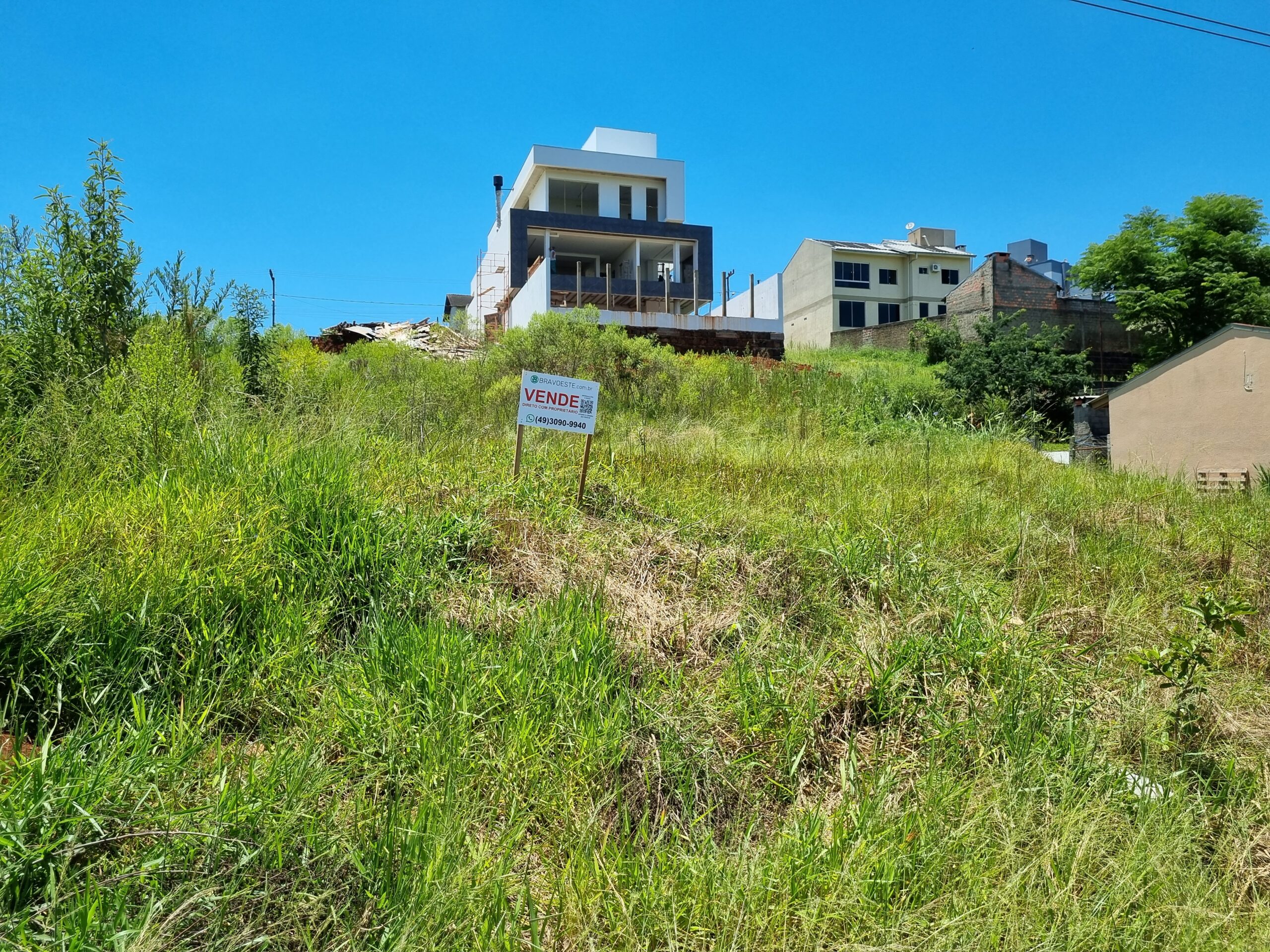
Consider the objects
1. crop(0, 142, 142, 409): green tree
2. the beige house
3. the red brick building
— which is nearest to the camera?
crop(0, 142, 142, 409): green tree

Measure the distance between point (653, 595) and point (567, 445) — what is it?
10.3ft

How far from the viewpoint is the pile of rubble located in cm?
1695

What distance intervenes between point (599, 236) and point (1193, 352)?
23098 millimetres

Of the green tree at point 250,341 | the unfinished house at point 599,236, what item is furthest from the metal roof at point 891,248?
the green tree at point 250,341

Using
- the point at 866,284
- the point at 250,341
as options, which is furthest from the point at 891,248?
the point at 250,341

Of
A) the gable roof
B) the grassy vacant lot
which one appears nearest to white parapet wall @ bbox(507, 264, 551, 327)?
the gable roof

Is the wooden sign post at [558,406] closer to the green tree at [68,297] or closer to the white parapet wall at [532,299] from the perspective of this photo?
the green tree at [68,297]

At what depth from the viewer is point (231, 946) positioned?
84.9 inches

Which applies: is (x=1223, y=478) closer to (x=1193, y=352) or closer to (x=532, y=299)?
(x=1193, y=352)

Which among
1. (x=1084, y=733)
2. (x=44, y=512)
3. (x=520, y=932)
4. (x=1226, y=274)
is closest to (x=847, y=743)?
(x=1084, y=733)

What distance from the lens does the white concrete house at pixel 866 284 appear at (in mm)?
45500

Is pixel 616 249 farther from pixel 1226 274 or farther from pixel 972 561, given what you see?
pixel 972 561

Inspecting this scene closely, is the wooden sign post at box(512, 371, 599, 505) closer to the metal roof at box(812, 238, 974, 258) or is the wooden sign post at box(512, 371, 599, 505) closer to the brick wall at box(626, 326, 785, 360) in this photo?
the brick wall at box(626, 326, 785, 360)

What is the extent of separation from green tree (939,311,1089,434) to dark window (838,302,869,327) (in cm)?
1895
